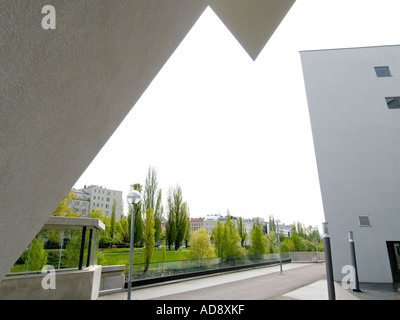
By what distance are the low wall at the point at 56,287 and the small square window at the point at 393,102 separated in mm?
17523

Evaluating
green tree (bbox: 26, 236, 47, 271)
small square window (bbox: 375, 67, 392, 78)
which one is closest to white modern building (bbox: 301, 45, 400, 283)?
small square window (bbox: 375, 67, 392, 78)

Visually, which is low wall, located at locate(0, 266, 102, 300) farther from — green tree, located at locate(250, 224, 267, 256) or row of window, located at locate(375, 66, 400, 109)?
green tree, located at locate(250, 224, 267, 256)

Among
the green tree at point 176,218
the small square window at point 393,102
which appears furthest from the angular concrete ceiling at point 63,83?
the green tree at point 176,218

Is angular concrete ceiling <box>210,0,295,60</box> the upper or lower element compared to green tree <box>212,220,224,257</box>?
upper

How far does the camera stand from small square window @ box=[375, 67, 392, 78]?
48.2 ft

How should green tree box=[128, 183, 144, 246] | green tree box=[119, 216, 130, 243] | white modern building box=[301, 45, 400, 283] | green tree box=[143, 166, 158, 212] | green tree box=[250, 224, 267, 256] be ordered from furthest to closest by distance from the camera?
green tree box=[119, 216, 130, 243] < green tree box=[250, 224, 267, 256] < green tree box=[143, 166, 158, 212] < green tree box=[128, 183, 144, 246] < white modern building box=[301, 45, 400, 283]

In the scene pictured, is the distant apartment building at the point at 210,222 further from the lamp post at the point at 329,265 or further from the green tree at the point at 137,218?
the lamp post at the point at 329,265

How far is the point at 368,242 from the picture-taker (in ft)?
39.9

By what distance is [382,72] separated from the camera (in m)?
14.8

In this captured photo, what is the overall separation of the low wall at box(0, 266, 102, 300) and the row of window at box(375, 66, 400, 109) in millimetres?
17598

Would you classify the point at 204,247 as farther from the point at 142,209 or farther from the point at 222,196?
the point at 222,196

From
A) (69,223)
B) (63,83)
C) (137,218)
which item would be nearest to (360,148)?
(69,223)

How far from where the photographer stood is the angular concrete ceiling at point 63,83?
1095mm

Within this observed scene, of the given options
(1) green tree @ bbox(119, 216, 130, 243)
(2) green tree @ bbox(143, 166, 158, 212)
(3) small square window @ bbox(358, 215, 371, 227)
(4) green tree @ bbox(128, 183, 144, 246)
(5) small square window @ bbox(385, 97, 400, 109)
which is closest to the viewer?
(3) small square window @ bbox(358, 215, 371, 227)
